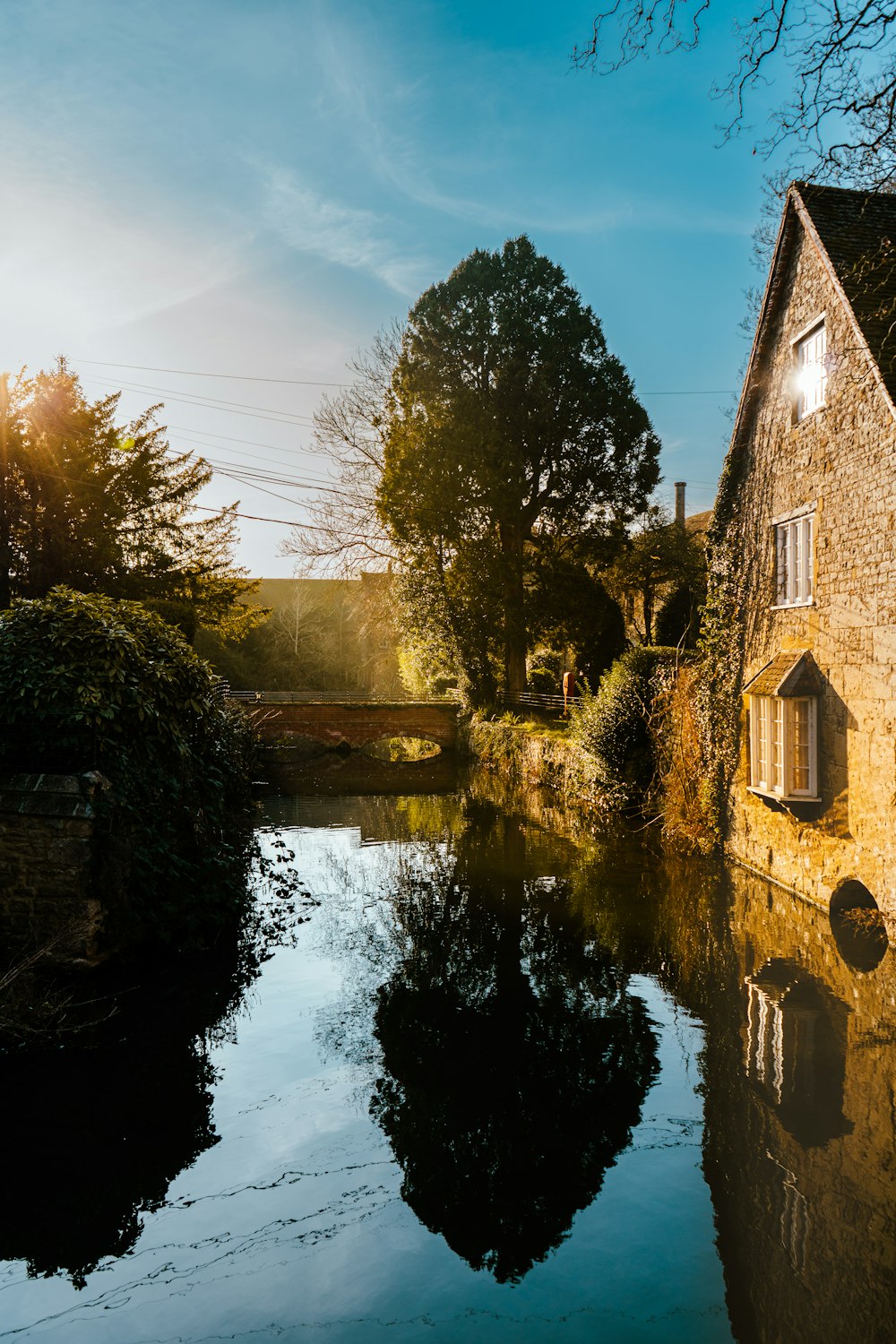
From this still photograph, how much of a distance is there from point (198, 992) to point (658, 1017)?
4194 mm

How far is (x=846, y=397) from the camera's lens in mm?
10484

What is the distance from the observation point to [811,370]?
11.7 m

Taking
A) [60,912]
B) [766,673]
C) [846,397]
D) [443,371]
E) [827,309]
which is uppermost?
[443,371]

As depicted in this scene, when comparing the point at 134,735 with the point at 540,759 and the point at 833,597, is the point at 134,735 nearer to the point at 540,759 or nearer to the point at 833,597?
the point at 833,597

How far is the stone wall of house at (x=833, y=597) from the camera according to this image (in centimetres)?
960

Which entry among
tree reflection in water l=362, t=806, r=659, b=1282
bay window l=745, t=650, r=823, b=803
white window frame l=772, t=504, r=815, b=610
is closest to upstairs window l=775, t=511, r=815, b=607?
white window frame l=772, t=504, r=815, b=610

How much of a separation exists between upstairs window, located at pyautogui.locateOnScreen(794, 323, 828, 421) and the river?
6.95 meters

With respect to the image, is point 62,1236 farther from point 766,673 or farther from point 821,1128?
point 766,673

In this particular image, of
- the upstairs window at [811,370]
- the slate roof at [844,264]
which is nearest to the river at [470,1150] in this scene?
the slate roof at [844,264]

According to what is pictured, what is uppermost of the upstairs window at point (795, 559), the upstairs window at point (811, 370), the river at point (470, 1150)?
the upstairs window at point (811, 370)

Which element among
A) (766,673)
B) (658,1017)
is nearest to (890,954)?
(658,1017)

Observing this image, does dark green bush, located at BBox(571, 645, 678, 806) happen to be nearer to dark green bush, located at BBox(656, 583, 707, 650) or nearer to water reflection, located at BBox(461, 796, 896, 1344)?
water reflection, located at BBox(461, 796, 896, 1344)

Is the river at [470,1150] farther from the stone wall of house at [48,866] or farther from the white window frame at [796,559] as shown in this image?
the white window frame at [796,559]

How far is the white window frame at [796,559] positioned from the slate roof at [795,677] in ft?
2.50
